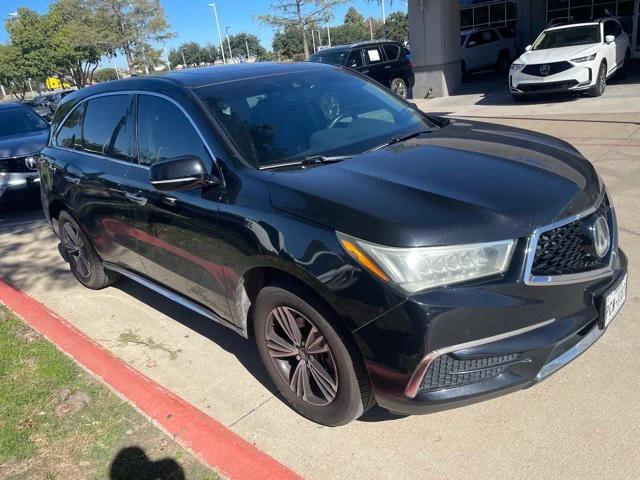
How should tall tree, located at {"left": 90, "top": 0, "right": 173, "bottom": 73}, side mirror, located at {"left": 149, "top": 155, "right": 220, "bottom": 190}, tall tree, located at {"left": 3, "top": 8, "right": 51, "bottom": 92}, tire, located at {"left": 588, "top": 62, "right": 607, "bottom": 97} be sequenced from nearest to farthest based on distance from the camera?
side mirror, located at {"left": 149, "top": 155, "right": 220, "bottom": 190}
tire, located at {"left": 588, "top": 62, "right": 607, "bottom": 97}
tall tree, located at {"left": 90, "top": 0, "right": 173, "bottom": 73}
tall tree, located at {"left": 3, "top": 8, "right": 51, "bottom": 92}

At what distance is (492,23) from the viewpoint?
2300cm

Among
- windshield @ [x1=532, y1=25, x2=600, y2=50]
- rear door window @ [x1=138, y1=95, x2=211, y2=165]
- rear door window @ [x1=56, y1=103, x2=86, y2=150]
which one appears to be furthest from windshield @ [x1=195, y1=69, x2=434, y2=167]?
windshield @ [x1=532, y1=25, x2=600, y2=50]

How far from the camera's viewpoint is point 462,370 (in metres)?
2.29

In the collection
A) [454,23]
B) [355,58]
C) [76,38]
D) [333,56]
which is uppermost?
[76,38]

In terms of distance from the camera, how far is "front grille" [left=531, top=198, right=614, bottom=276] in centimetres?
233

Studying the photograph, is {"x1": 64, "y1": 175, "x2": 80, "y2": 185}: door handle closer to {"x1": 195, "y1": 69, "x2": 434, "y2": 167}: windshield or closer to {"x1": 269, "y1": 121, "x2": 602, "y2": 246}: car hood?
{"x1": 195, "y1": 69, "x2": 434, "y2": 167}: windshield

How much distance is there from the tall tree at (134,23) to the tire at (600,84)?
28.0 metres

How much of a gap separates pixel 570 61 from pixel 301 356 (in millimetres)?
11392

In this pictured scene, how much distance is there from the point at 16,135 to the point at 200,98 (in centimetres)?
704

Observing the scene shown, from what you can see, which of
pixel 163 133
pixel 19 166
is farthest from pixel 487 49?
pixel 163 133

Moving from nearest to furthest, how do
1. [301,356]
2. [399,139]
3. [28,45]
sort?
[301,356], [399,139], [28,45]

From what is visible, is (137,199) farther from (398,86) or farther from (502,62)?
(502,62)

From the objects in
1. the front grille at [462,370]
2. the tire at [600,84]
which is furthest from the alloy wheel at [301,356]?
the tire at [600,84]

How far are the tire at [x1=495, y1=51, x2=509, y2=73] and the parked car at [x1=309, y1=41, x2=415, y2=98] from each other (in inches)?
208
